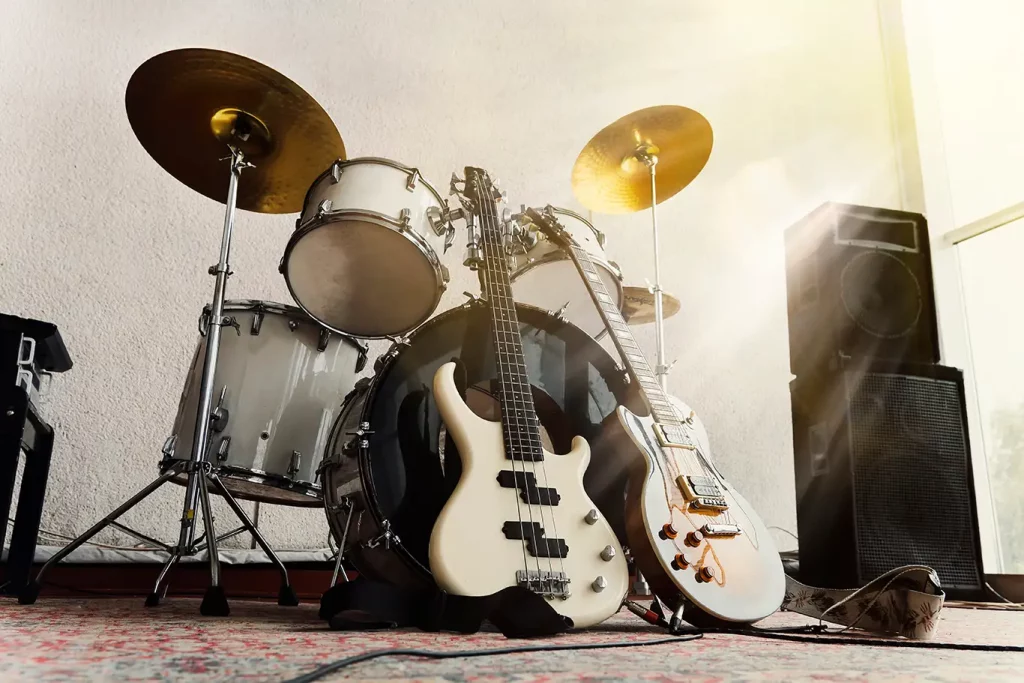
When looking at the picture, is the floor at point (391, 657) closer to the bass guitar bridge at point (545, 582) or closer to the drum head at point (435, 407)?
the bass guitar bridge at point (545, 582)

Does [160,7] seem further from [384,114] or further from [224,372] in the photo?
[224,372]

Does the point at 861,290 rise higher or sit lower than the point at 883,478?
higher

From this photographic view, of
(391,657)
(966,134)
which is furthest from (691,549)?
(966,134)

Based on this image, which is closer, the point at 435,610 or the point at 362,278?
the point at 435,610

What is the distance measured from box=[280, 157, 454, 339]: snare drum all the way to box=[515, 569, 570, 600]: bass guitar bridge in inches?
27.3

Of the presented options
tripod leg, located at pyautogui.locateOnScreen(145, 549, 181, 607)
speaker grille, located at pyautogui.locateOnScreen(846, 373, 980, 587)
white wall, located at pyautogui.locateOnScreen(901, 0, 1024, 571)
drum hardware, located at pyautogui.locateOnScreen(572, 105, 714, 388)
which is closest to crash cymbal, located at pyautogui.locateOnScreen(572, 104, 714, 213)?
drum hardware, located at pyautogui.locateOnScreen(572, 105, 714, 388)

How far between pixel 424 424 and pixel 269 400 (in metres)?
0.55

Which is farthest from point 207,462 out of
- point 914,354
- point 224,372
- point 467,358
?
point 914,354

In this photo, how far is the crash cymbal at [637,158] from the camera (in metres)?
2.19

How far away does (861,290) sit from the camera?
83.4 inches

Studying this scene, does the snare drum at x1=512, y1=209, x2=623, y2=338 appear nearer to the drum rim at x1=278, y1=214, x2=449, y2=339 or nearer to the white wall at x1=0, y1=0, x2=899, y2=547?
the drum rim at x1=278, y1=214, x2=449, y2=339

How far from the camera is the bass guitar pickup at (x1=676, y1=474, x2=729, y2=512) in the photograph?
3.93ft

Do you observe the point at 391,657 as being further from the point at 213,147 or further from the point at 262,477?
the point at 213,147

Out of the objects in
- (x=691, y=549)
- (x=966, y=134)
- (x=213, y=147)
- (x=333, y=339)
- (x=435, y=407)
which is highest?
(x=966, y=134)
